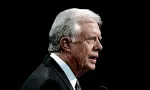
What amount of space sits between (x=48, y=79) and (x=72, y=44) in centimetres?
22

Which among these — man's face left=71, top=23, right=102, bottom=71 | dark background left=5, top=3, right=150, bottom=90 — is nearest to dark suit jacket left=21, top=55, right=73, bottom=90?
man's face left=71, top=23, right=102, bottom=71

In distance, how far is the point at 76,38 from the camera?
1.26 metres

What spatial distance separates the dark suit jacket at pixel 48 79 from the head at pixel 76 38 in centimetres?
7

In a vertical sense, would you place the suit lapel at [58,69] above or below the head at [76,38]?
below

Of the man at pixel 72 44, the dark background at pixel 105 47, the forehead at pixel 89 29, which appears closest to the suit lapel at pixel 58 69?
the man at pixel 72 44

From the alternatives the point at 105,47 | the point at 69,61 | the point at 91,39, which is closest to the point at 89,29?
the point at 91,39

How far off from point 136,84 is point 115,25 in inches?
16.7

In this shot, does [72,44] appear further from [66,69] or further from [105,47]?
[105,47]

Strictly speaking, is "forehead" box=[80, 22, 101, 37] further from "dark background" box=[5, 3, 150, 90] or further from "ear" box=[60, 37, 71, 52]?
"dark background" box=[5, 3, 150, 90]

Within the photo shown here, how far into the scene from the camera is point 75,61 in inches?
50.0

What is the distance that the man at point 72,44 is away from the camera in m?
1.22

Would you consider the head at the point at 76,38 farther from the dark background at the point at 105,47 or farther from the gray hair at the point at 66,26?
the dark background at the point at 105,47

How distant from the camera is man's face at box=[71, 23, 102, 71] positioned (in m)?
1.27

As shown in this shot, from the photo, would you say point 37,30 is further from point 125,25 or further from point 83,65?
point 83,65
